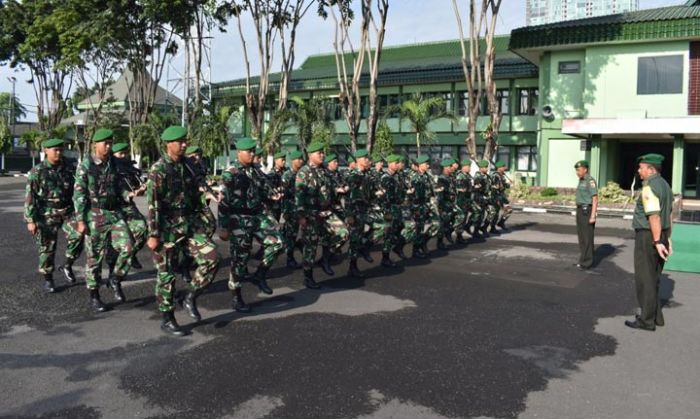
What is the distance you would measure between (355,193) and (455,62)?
2782 cm

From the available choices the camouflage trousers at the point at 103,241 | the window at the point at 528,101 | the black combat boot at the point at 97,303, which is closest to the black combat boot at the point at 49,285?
the camouflage trousers at the point at 103,241

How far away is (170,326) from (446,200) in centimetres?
690

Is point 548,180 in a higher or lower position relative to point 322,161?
lower

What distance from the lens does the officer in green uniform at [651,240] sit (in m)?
6.00

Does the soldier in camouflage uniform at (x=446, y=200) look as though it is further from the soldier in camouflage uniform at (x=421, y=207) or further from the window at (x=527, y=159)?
the window at (x=527, y=159)

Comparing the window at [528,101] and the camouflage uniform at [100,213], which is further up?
the window at [528,101]

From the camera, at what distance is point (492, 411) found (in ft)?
13.1

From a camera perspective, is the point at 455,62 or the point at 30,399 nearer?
the point at 30,399

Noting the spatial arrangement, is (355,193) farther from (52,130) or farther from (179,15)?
(52,130)

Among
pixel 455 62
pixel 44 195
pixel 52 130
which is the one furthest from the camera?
pixel 52 130

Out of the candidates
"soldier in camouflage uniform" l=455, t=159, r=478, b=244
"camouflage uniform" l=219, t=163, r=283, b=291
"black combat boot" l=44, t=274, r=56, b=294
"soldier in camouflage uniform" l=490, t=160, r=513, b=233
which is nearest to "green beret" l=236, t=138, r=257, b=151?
"camouflage uniform" l=219, t=163, r=283, b=291

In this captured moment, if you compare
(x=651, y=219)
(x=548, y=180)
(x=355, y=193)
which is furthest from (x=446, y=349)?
Answer: (x=548, y=180)

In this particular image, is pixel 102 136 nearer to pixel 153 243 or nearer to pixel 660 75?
pixel 153 243

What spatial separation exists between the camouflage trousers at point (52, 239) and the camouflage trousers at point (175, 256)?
2.30 meters
